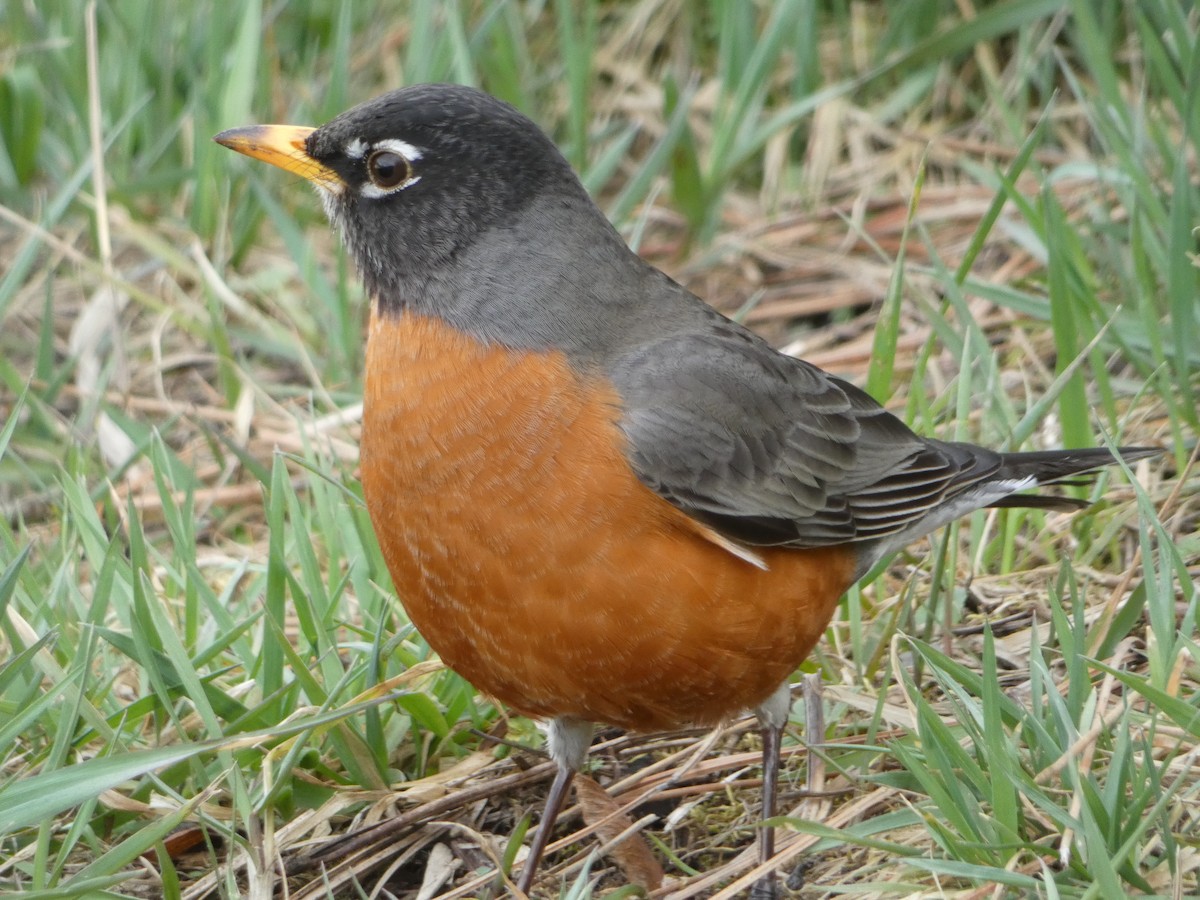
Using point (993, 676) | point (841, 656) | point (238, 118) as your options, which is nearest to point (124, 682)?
point (841, 656)

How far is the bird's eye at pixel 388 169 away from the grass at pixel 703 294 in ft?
2.68

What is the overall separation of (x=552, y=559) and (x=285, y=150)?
1.52 metres

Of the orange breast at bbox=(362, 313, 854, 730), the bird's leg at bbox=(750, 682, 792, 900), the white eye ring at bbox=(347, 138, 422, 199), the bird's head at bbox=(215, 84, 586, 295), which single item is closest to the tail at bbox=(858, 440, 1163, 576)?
the bird's leg at bbox=(750, 682, 792, 900)

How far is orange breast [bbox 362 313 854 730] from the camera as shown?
364cm

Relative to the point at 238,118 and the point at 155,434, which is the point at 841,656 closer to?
the point at 155,434

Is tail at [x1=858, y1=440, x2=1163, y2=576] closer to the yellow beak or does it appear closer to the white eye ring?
the white eye ring

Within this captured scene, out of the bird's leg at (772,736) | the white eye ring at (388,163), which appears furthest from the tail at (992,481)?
the white eye ring at (388,163)

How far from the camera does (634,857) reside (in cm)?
384

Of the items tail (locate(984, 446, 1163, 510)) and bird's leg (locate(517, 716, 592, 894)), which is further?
tail (locate(984, 446, 1163, 510))

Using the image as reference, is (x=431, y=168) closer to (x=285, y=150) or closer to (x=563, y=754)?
(x=285, y=150)

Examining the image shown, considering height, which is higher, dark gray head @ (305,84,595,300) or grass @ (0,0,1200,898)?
dark gray head @ (305,84,595,300)

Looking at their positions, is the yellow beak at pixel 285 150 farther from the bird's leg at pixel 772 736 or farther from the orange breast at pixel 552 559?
the bird's leg at pixel 772 736

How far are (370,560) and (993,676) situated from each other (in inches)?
77.1

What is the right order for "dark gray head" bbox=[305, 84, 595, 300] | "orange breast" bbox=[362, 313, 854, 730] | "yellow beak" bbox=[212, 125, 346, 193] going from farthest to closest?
"yellow beak" bbox=[212, 125, 346, 193], "dark gray head" bbox=[305, 84, 595, 300], "orange breast" bbox=[362, 313, 854, 730]
